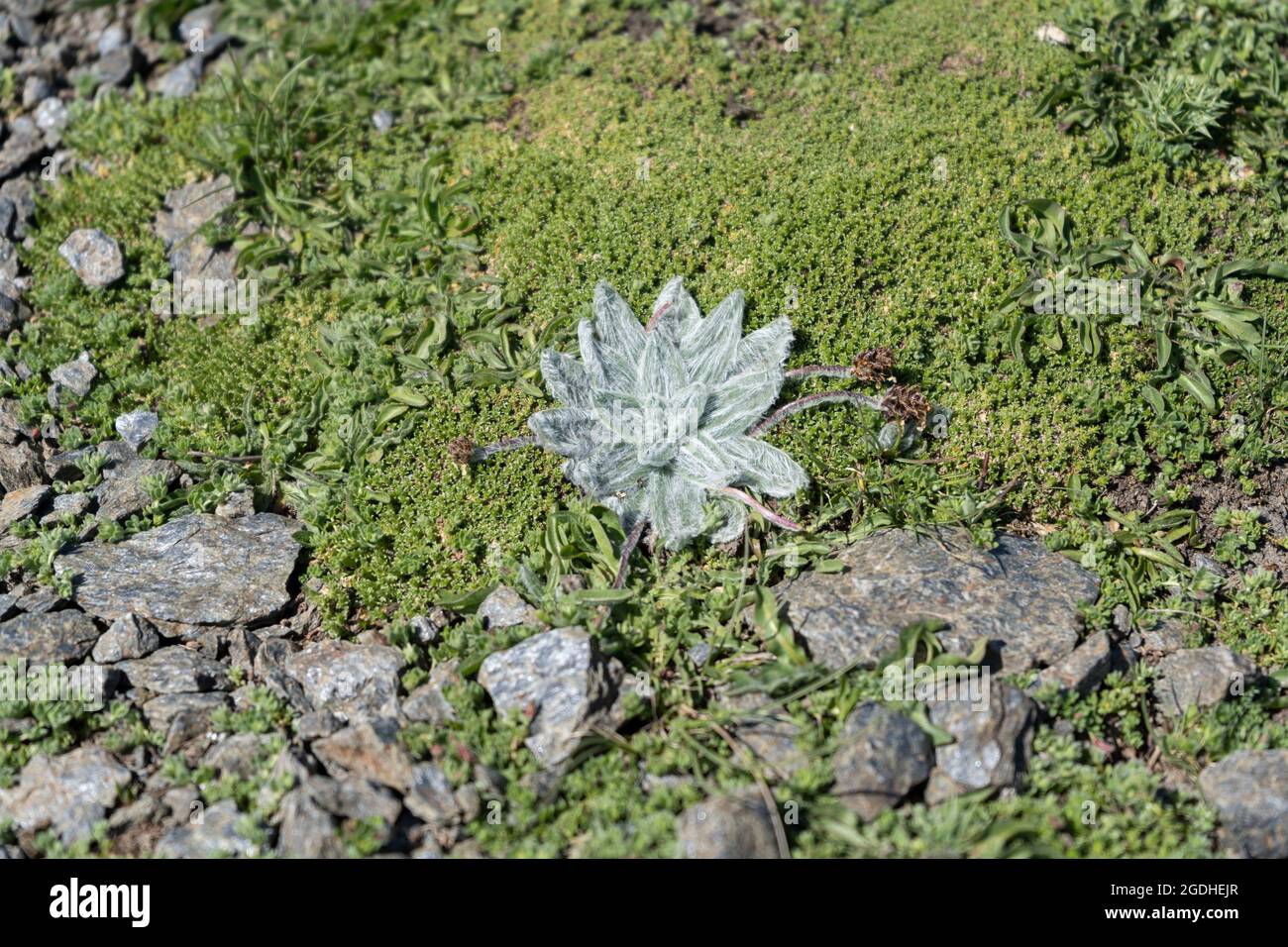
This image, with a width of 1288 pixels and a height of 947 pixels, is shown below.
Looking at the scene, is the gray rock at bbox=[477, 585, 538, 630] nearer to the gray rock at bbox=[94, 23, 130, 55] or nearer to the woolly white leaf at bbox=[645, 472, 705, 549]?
the woolly white leaf at bbox=[645, 472, 705, 549]

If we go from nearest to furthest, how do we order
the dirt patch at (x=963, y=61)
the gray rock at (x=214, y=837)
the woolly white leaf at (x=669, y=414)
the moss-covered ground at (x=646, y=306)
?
the gray rock at (x=214, y=837)
the moss-covered ground at (x=646, y=306)
the woolly white leaf at (x=669, y=414)
the dirt patch at (x=963, y=61)

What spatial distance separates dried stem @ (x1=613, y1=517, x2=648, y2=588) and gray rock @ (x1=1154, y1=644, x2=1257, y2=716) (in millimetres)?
2751

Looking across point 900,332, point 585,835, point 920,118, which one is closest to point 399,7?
point 920,118

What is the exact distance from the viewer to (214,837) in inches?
189

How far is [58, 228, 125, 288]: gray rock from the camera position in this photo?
770 centimetres

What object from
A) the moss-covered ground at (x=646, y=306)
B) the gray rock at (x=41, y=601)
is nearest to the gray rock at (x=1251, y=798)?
the moss-covered ground at (x=646, y=306)

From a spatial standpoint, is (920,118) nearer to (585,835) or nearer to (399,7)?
(399,7)

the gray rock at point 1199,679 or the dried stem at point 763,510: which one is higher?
the dried stem at point 763,510

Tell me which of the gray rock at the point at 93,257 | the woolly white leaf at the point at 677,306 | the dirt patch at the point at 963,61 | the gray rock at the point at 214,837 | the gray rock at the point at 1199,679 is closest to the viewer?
the gray rock at the point at 214,837

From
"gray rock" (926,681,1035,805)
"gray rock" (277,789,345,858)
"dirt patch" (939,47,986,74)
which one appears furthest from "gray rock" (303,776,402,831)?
"dirt patch" (939,47,986,74)

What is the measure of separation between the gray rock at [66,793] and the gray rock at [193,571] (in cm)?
100

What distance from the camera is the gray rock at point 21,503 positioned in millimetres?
6488

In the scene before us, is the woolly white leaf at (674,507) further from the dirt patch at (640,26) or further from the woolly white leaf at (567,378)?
the dirt patch at (640,26)

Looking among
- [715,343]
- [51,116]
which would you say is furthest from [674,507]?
[51,116]
